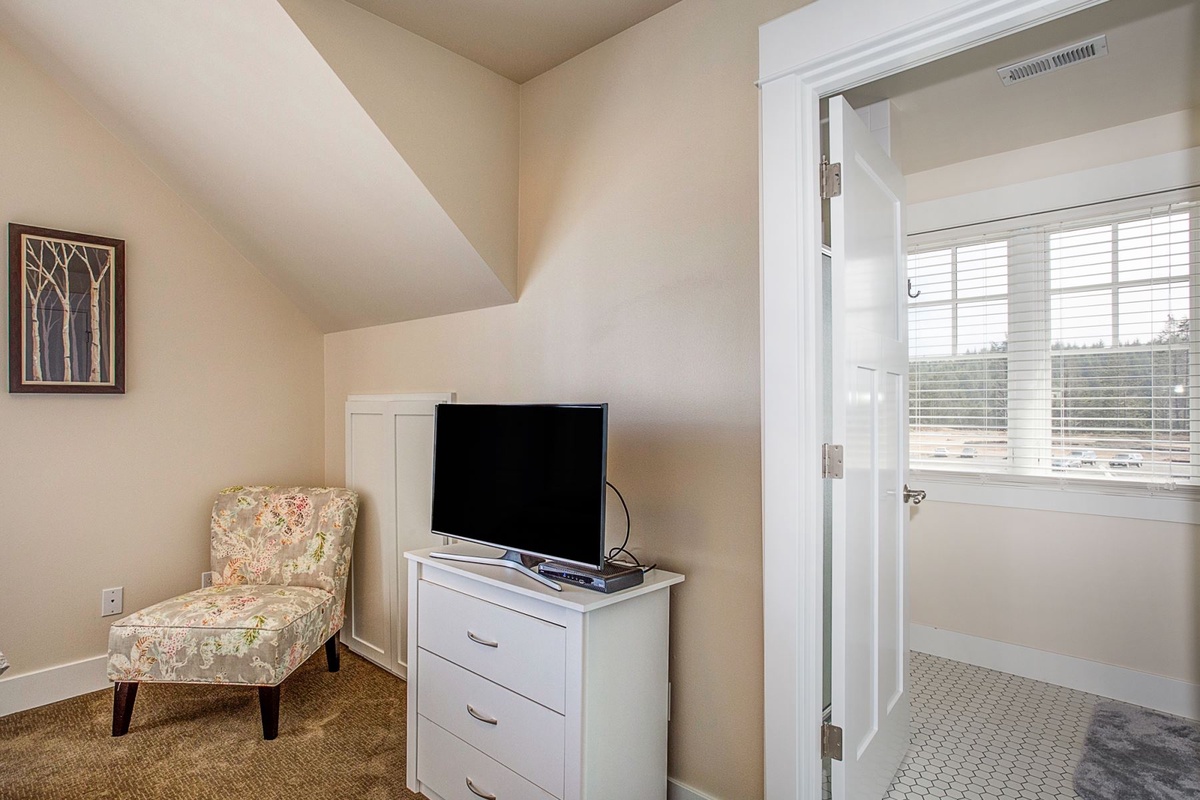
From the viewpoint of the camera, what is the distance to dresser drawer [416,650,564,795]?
1.67 metres

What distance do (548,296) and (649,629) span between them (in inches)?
47.4

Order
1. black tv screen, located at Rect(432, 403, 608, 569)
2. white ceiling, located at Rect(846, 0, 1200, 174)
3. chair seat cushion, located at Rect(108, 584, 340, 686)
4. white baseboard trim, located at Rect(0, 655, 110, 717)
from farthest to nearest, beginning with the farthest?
white baseboard trim, located at Rect(0, 655, 110, 717)
chair seat cushion, located at Rect(108, 584, 340, 686)
white ceiling, located at Rect(846, 0, 1200, 174)
black tv screen, located at Rect(432, 403, 608, 569)

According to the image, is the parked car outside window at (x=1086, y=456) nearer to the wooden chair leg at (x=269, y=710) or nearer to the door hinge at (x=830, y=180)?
the door hinge at (x=830, y=180)

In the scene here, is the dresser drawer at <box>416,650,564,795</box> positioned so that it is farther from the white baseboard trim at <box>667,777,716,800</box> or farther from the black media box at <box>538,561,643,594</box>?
the white baseboard trim at <box>667,777,716,800</box>

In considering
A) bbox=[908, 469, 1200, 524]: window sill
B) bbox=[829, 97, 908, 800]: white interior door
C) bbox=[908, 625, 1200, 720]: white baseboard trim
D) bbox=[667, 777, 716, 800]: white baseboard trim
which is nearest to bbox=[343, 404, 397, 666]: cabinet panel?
bbox=[667, 777, 716, 800]: white baseboard trim

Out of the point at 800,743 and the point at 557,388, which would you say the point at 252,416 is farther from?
the point at 800,743

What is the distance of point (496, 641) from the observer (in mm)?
1834

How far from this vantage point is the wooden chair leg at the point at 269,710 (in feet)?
7.61

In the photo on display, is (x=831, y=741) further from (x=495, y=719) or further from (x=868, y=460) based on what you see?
(x=495, y=719)

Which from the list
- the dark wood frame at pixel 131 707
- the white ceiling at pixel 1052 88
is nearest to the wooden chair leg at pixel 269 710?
the dark wood frame at pixel 131 707

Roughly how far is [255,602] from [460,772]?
111 centimetres

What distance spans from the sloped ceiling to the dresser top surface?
1029mm

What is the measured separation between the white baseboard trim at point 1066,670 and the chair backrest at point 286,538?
2329mm

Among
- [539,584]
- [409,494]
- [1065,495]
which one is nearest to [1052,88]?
[1065,495]
